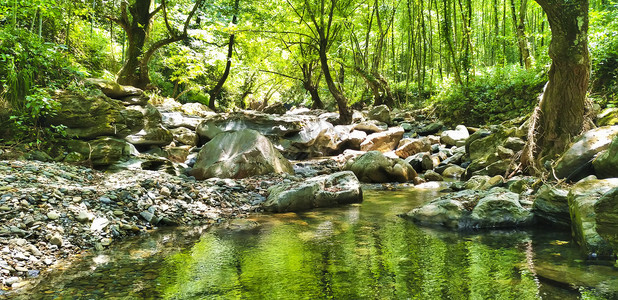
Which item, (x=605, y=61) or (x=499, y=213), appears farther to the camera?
(x=605, y=61)

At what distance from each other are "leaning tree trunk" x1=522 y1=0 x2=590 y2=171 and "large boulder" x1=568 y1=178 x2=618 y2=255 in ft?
9.43

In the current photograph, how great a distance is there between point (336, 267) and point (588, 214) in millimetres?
2411

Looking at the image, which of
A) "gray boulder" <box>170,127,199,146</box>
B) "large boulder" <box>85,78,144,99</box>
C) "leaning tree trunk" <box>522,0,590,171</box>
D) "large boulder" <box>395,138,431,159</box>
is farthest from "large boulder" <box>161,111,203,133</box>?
"leaning tree trunk" <box>522,0,590,171</box>

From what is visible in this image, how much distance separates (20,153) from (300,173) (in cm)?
567

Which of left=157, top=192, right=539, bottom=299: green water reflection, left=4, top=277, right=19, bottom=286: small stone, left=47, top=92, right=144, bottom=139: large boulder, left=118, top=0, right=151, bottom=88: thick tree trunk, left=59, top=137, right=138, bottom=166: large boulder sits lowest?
left=157, top=192, right=539, bottom=299: green water reflection

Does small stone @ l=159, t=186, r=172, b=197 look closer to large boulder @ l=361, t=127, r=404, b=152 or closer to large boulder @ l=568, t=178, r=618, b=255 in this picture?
large boulder @ l=568, t=178, r=618, b=255

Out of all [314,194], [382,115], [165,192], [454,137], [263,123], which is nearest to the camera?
[165,192]

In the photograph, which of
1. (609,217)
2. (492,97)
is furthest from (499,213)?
(492,97)

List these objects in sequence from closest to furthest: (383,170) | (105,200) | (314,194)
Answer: (105,200) < (314,194) < (383,170)

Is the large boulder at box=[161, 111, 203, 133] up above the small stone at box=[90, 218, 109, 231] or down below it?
above

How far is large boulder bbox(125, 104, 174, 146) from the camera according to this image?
9.09 metres

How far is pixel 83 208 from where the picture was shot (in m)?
4.56

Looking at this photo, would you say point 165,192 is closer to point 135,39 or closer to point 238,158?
point 238,158

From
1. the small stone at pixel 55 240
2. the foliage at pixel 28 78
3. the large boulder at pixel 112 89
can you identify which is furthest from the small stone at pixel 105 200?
the large boulder at pixel 112 89
